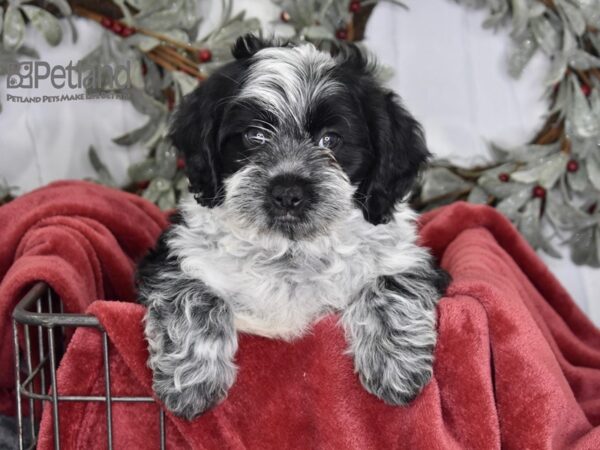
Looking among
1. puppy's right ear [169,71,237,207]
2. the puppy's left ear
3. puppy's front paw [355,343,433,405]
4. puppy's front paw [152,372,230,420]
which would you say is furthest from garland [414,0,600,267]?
puppy's front paw [152,372,230,420]

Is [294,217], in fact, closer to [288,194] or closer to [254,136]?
[288,194]

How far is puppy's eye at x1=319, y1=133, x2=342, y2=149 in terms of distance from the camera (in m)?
2.16

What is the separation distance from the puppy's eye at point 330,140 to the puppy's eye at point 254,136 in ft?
0.51

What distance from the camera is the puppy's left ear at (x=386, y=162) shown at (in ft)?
7.11

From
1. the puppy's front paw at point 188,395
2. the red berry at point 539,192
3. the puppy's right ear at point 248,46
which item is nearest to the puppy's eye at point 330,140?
the puppy's right ear at point 248,46

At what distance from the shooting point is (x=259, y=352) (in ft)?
6.26

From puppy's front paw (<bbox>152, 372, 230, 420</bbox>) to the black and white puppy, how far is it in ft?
0.35

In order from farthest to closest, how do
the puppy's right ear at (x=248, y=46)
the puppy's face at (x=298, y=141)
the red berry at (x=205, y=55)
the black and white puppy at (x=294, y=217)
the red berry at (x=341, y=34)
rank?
1. the red berry at (x=341, y=34)
2. the red berry at (x=205, y=55)
3. the puppy's right ear at (x=248, y=46)
4. the puppy's face at (x=298, y=141)
5. the black and white puppy at (x=294, y=217)

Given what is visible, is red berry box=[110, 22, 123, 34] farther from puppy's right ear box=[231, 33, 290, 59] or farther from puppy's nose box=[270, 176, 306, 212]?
puppy's nose box=[270, 176, 306, 212]

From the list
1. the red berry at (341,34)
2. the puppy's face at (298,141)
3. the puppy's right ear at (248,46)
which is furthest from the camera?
the red berry at (341,34)

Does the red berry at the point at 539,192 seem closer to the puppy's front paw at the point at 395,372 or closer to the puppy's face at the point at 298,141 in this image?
the puppy's face at the point at 298,141

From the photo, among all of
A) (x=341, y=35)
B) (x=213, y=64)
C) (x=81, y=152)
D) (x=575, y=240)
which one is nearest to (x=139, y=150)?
(x=81, y=152)

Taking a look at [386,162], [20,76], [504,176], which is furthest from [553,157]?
[20,76]

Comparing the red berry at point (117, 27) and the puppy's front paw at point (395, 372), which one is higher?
the puppy's front paw at point (395, 372)
